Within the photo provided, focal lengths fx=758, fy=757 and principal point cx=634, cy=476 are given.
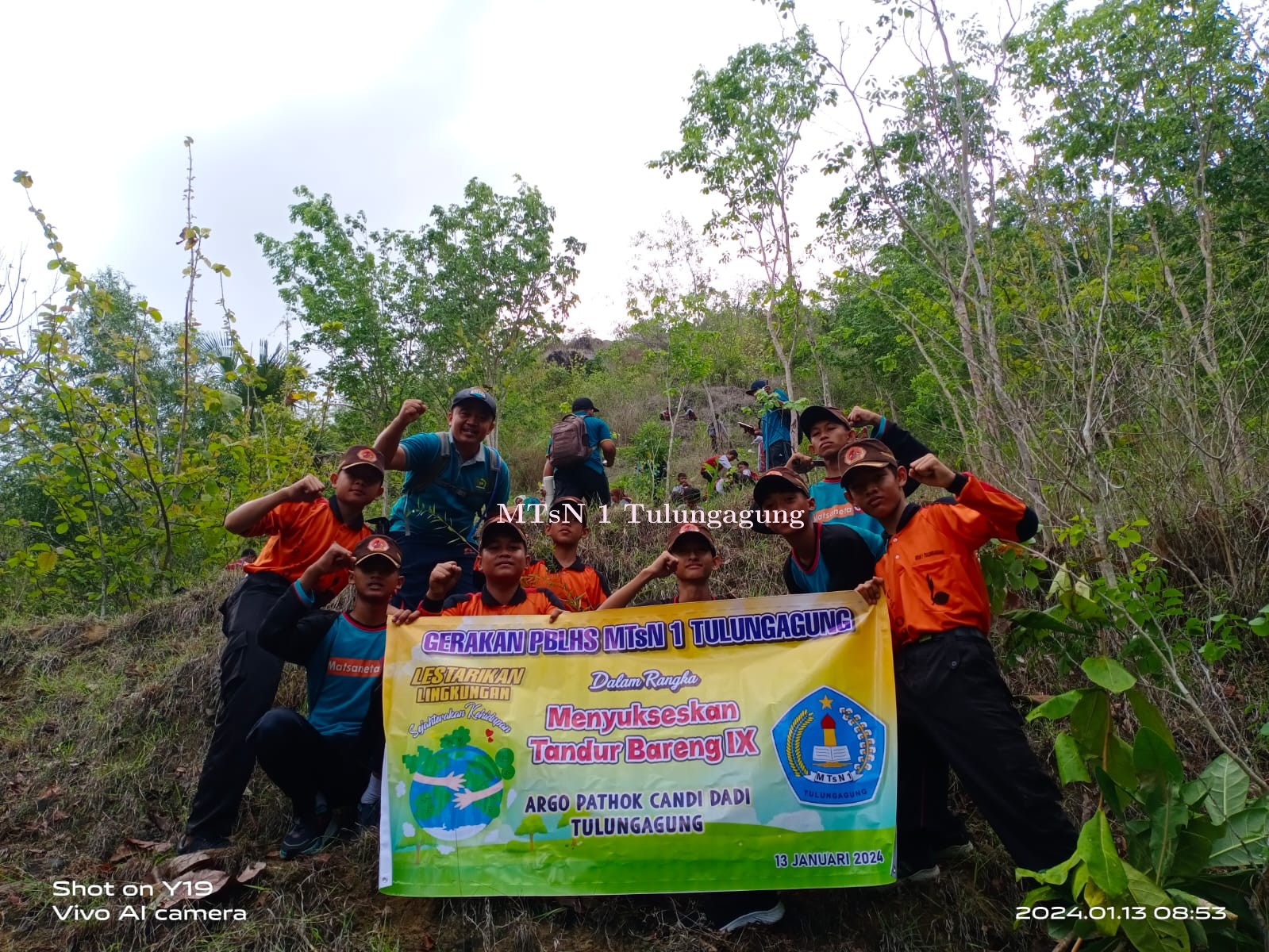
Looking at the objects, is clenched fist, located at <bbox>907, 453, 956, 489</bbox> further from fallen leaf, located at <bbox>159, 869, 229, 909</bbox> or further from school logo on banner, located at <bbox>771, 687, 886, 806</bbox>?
fallen leaf, located at <bbox>159, 869, 229, 909</bbox>

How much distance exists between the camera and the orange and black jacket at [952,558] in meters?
3.24

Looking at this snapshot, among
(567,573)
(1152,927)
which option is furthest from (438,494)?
(1152,927)

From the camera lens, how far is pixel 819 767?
3270 millimetres

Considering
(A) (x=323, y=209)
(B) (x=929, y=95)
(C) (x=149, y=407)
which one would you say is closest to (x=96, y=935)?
(C) (x=149, y=407)

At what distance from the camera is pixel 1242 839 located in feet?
8.79

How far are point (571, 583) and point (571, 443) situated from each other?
7.22ft

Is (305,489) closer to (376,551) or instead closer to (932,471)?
(376,551)

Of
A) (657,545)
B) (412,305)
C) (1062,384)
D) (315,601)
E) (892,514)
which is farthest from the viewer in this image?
(412,305)

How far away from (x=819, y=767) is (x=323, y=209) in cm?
1430

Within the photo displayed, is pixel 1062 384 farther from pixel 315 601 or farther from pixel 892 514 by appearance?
pixel 315 601

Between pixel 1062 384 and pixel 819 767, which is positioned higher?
pixel 1062 384

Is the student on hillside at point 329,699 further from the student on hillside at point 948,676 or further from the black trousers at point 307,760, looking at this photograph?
the student on hillside at point 948,676

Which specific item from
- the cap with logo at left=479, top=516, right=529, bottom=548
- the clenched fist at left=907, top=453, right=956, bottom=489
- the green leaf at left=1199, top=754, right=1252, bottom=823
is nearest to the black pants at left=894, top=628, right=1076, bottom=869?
the green leaf at left=1199, top=754, right=1252, bottom=823

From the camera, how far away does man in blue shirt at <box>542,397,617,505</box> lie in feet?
22.2
